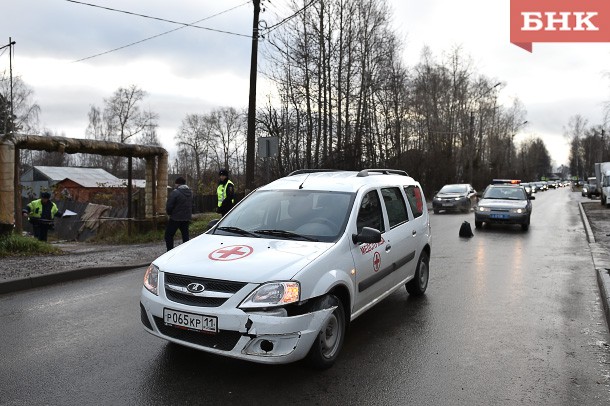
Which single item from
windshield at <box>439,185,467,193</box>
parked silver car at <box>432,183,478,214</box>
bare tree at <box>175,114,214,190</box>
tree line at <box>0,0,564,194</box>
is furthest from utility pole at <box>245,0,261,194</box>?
bare tree at <box>175,114,214,190</box>

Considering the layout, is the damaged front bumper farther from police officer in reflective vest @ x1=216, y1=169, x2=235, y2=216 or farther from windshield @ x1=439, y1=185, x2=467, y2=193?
windshield @ x1=439, y1=185, x2=467, y2=193

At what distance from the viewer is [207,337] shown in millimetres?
3842

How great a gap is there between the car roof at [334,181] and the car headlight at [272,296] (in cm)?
180

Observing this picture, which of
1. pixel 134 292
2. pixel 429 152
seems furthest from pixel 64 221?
pixel 429 152

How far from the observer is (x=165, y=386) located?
12.6 ft

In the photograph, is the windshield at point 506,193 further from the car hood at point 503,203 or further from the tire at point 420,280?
the tire at point 420,280

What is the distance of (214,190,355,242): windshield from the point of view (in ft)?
15.7

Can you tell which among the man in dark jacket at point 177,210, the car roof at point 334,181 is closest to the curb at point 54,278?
the man in dark jacket at point 177,210

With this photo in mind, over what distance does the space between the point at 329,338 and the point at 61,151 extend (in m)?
10.1

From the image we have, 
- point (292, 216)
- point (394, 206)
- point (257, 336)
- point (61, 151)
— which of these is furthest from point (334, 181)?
point (61, 151)

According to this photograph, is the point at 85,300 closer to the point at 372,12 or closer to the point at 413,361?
the point at 413,361

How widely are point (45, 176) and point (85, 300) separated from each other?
154 feet

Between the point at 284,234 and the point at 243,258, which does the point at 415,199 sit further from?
the point at 243,258

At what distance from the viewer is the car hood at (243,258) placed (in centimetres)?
386
